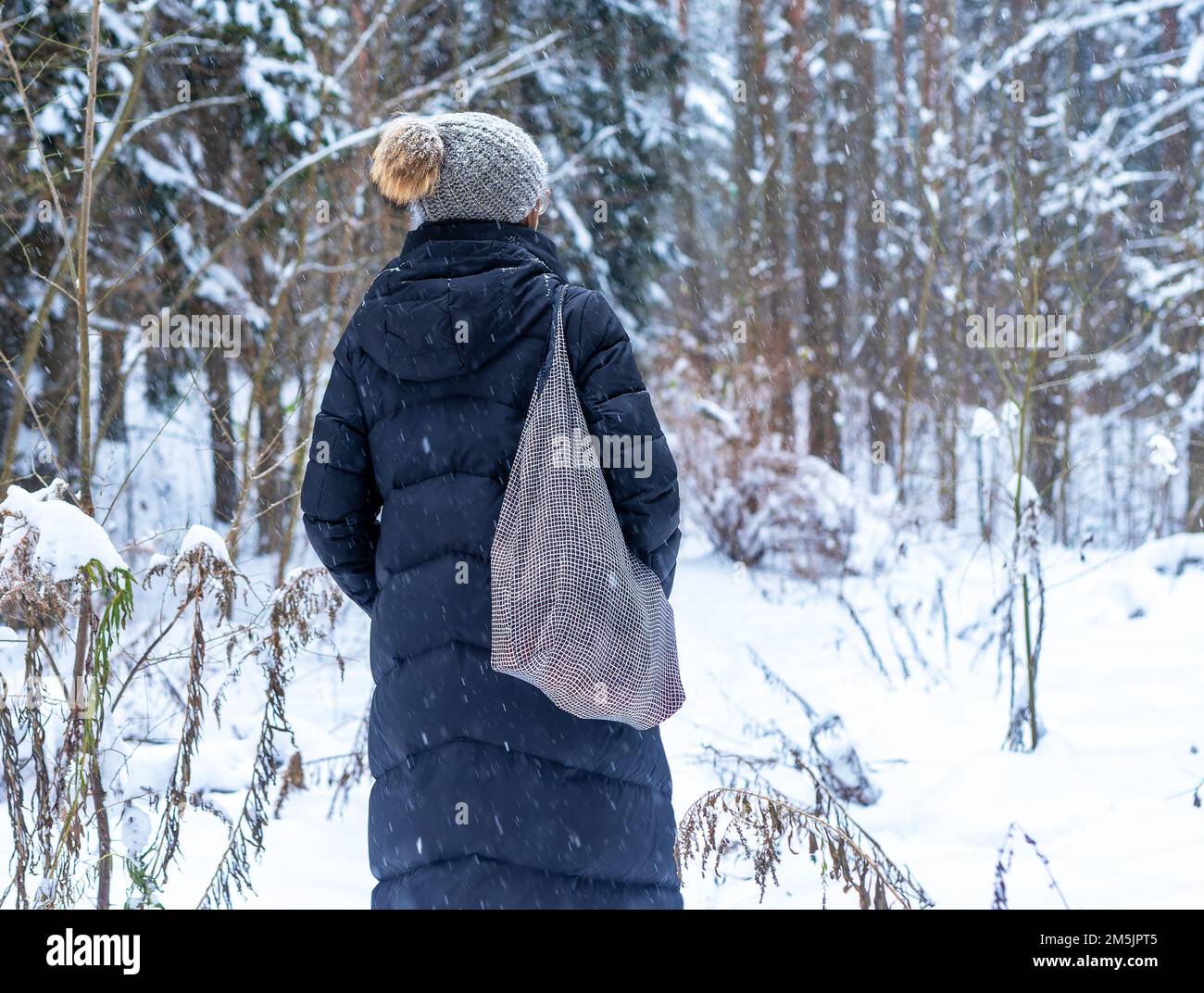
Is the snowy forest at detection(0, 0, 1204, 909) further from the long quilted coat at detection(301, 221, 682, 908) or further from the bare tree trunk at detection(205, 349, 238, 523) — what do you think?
the long quilted coat at detection(301, 221, 682, 908)

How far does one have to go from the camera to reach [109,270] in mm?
7547

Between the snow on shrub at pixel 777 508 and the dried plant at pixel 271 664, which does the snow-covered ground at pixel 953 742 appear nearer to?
the dried plant at pixel 271 664

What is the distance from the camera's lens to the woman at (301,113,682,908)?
1.72m

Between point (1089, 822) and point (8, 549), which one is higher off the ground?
point (8, 549)

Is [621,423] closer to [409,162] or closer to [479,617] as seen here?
[479,617]

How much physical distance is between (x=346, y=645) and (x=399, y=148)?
5.48m

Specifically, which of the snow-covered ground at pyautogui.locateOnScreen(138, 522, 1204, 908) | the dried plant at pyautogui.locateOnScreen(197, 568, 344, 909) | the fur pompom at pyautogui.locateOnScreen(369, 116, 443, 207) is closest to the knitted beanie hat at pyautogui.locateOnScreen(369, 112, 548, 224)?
the fur pompom at pyautogui.locateOnScreen(369, 116, 443, 207)

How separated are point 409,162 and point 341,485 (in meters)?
0.58

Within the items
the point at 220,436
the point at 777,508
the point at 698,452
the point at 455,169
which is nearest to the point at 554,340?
the point at 455,169

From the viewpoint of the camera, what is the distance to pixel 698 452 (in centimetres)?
883

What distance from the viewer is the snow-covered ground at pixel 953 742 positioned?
296cm

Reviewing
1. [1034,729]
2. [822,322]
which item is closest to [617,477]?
[1034,729]

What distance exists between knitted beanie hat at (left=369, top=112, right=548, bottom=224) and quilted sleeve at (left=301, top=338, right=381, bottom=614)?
30 centimetres
